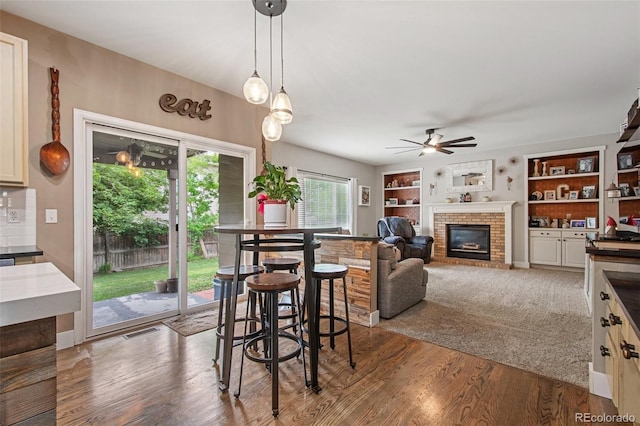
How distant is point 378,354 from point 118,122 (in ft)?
10.1

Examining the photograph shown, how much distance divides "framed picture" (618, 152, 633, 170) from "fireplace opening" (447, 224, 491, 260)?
231 cm

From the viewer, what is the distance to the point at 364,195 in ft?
25.9

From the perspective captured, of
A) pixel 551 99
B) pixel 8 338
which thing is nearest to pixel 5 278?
pixel 8 338

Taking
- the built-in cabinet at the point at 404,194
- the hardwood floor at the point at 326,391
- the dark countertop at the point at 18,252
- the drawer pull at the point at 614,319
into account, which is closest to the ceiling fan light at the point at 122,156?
the dark countertop at the point at 18,252

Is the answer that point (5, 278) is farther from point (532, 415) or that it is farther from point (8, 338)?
point (532, 415)

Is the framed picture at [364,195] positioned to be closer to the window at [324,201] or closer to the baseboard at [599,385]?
the window at [324,201]

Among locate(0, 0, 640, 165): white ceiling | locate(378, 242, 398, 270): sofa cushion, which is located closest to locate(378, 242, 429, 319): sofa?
locate(378, 242, 398, 270): sofa cushion

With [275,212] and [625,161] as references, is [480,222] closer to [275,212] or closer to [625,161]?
[625,161]

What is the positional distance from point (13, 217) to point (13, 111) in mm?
767

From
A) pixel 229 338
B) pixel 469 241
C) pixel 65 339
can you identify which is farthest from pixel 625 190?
pixel 65 339

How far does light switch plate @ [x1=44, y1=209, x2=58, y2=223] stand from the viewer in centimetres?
237

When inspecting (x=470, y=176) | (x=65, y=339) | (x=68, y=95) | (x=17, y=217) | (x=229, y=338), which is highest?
(x=68, y=95)

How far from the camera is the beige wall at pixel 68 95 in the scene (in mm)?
2320

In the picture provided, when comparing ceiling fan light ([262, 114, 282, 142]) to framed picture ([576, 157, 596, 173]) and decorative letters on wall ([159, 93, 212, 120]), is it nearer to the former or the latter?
decorative letters on wall ([159, 93, 212, 120])
